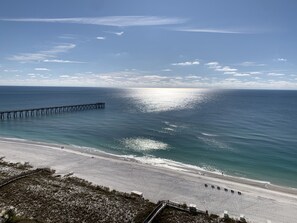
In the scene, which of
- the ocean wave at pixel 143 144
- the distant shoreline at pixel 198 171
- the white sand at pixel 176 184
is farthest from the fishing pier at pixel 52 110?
the white sand at pixel 176 184

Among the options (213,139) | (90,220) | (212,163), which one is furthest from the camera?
(213,139)

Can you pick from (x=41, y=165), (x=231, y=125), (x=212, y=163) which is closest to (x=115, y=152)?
(x=41, y=165)

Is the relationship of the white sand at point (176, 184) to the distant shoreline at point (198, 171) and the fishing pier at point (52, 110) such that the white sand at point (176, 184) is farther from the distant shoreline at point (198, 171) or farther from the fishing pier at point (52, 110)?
the fishing pier at point (52, 110)

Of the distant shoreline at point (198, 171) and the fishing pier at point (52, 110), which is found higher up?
the fishing pier at point (52, 110)

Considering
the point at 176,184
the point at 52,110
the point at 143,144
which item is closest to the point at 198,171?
the point at 176,184

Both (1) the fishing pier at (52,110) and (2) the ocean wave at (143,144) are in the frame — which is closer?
(2) the ocean wave at (143,144)

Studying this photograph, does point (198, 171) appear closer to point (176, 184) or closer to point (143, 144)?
point (176, 184)

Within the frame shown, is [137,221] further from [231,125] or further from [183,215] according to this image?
[231,125]

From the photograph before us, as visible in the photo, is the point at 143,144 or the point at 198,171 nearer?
the point at 198,171
